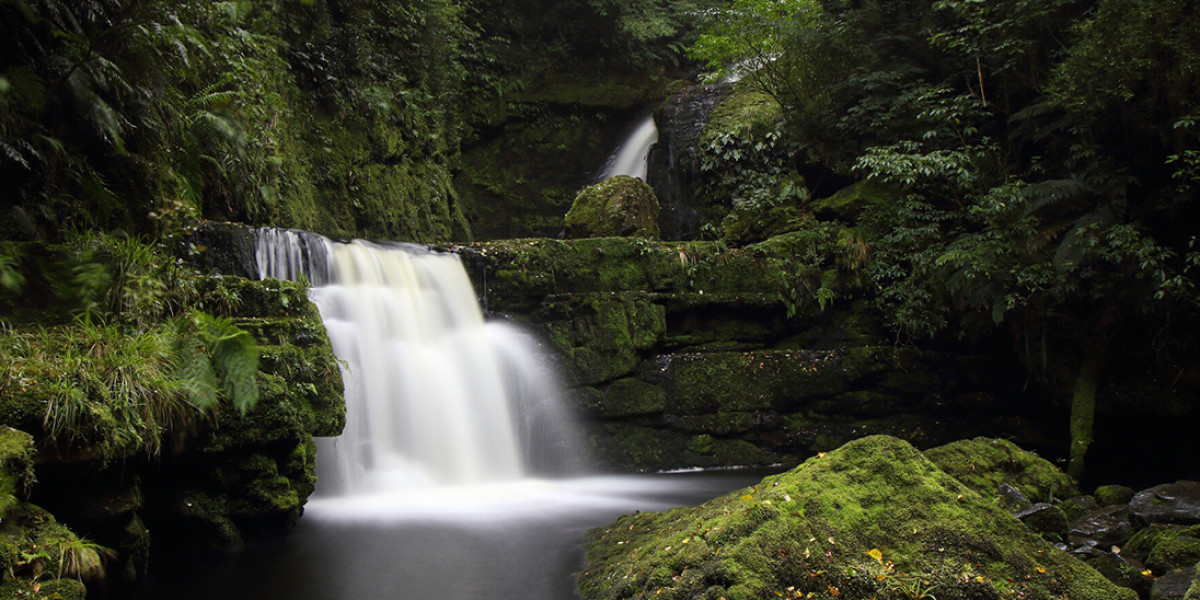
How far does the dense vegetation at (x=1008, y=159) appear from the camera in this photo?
25.7 ft

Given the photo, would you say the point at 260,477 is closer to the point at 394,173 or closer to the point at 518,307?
the point at 518,307

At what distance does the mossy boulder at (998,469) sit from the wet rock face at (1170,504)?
2.31 feet

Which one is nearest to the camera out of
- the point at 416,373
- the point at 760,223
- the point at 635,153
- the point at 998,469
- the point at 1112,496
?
the point at 998,469

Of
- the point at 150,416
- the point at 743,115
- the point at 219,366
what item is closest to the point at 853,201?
the point at 743,115

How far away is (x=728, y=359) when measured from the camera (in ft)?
33.0

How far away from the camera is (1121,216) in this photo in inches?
317

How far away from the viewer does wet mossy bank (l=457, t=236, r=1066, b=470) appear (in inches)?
382

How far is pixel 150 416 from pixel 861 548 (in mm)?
4252

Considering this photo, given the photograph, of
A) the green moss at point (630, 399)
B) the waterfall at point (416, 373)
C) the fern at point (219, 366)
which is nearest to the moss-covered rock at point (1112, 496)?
the green moss at point (630, 399)

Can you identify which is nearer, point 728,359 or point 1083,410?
point 1083,410

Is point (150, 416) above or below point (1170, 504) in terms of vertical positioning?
above

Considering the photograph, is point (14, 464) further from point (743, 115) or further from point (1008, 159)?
point (743, 115)

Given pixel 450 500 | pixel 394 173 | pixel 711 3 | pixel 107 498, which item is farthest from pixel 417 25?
pixel 107 498

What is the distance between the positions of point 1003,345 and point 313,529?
948 cm
